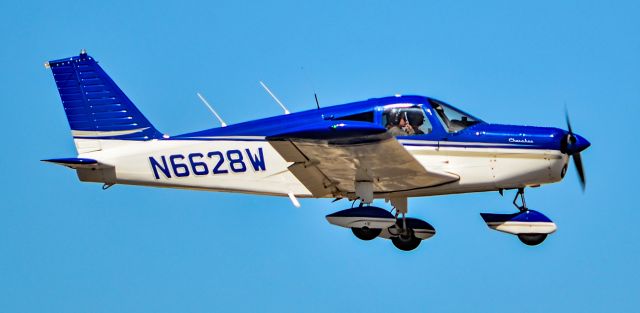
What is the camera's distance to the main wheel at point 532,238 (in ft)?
52.0

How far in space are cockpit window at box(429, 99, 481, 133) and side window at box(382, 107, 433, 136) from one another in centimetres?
22

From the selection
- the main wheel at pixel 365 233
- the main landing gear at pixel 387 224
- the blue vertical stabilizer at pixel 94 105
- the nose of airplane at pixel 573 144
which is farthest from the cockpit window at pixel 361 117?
the blue vertical stabilizer at pixel 94 105

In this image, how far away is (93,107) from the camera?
56.7 feet

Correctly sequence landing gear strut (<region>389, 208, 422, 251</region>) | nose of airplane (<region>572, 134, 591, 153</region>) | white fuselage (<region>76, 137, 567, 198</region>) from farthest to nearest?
landing gear strut (<region>389, 208, 422, 251</region>) → white fuselage (<region>76, 137, 567, 198</region>) → nose of airplane (<region>572, 134, 591, 153</region>)

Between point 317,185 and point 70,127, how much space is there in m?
3.93

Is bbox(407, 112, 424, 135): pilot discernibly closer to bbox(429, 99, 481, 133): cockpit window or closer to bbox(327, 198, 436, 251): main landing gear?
bbox(429, 99, 481, 133): cockpit window

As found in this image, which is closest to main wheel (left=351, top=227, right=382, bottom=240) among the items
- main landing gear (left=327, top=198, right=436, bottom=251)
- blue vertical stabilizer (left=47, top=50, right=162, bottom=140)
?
main landing gear (left=327, top=198, right=436, bottom=251)

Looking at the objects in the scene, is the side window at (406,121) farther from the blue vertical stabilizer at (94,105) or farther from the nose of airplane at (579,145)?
the blue vertical stabilizer at (94,105)

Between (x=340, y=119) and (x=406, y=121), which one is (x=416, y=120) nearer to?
(x=406, y=121)

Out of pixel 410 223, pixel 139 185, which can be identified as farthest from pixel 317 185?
pixel 139 185

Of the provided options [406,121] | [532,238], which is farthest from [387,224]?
[532,238]

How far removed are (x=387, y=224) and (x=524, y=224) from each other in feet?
6.27

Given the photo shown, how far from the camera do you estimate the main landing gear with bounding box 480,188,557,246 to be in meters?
15.8

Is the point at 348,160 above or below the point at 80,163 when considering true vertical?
below
